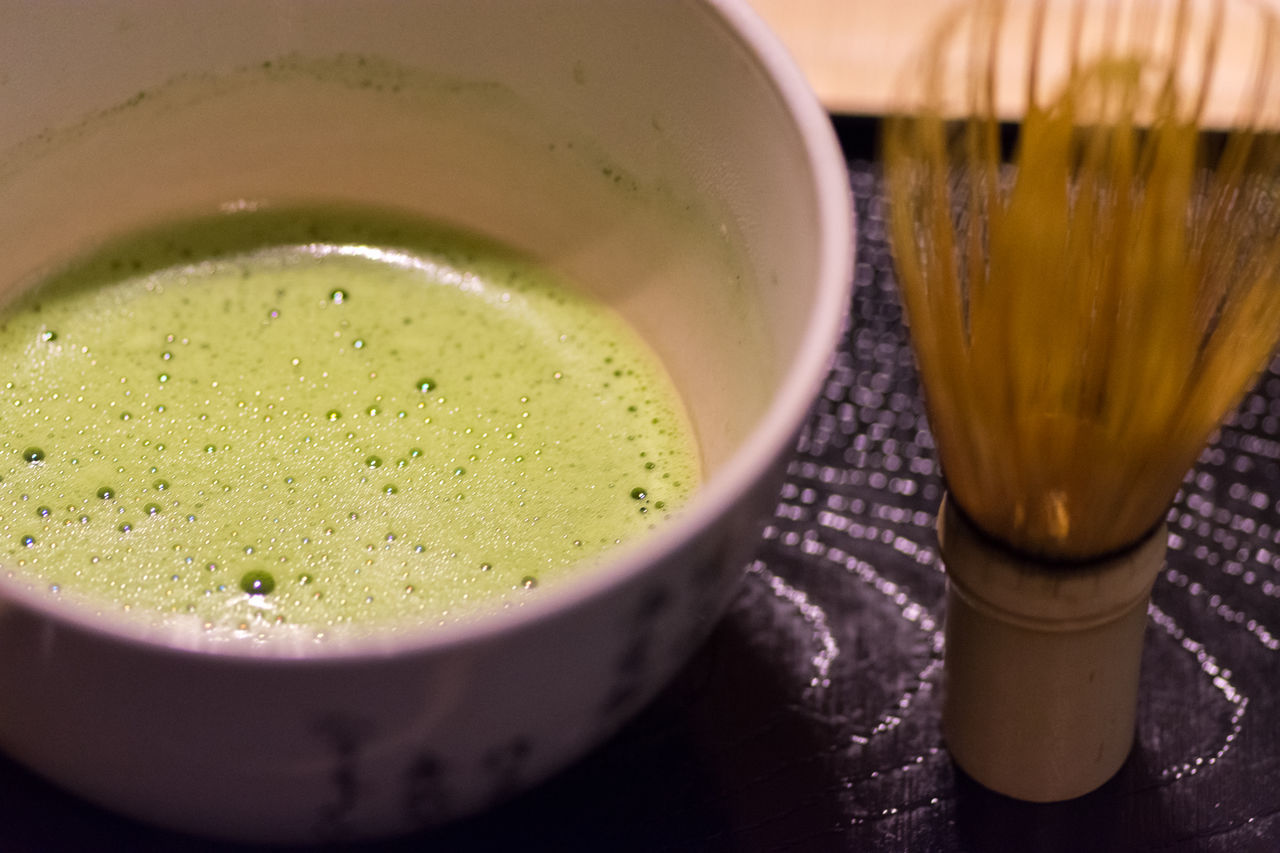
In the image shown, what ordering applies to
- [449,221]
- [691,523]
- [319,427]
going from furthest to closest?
1. [449,221]
2. [319,427]
3. [691,523]

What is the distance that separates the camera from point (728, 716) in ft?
1.75

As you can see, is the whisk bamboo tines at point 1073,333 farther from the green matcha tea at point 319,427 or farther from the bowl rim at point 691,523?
the green matcha tea at point 319,427

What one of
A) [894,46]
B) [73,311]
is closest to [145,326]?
[73,311]

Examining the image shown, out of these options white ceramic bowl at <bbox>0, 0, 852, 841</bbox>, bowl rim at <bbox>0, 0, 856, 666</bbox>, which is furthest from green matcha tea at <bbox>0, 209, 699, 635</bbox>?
bowl rim at <bbox>0, 0, 856, 666</bbox>

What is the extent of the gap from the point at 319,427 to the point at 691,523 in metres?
0.28

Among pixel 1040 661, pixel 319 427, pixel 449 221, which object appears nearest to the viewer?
pixel 1040 661

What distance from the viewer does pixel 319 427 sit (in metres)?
0.61

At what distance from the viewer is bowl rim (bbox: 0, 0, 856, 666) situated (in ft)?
1.16

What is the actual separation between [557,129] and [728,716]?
282mm

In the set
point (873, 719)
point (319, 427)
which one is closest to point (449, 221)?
point (319, 427)

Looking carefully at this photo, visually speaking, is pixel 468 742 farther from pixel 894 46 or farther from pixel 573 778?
pixel 894 46

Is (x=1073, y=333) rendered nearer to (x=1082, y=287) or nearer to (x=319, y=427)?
(x=1082, y=287)

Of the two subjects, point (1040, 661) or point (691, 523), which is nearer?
point (691, 523)

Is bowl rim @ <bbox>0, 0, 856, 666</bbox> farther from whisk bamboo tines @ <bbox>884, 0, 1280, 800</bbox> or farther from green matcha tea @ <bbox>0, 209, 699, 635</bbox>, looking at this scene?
green matcha tea @ <bbox>0, 209, 699, 635</bbox>
